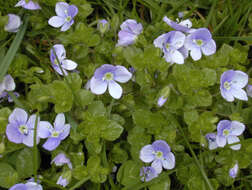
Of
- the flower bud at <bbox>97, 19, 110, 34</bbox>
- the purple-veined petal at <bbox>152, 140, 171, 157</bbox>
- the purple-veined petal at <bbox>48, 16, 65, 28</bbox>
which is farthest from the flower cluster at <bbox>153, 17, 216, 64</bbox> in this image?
the purple-veined petal at <bbox>48, 16, 65, 28</bbox>

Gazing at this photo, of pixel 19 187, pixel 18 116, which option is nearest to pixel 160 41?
pixel 18 116

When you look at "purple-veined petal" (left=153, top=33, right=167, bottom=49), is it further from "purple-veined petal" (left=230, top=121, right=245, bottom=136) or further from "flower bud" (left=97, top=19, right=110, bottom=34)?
"purple-veined petal" (left=230, top=121, right=245, bottom=136)

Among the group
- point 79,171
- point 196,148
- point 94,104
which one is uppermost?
point 94,104

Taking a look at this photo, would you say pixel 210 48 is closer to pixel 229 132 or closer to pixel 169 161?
pixel 229 132

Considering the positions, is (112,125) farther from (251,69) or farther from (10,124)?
(251,69)

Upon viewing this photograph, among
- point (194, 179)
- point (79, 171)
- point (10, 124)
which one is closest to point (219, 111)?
point (194, 179)
